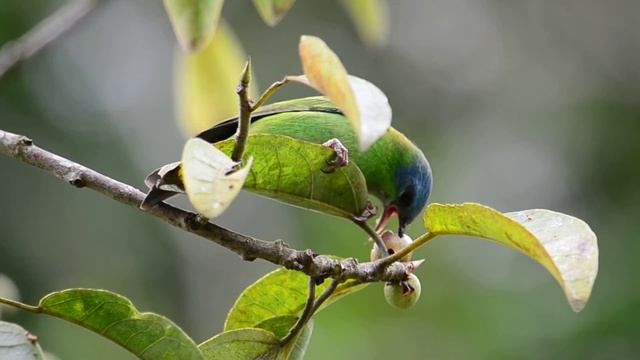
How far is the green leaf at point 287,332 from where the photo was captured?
160cm

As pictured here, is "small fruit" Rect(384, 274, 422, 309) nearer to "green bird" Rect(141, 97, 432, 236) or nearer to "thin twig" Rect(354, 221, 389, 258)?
"thin twig" Rect(354, 221, 389, 258)

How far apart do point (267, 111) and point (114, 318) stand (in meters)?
0.82

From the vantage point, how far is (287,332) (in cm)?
162

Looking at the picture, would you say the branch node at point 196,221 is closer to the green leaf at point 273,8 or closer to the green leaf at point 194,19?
the green leaf at point 194,19

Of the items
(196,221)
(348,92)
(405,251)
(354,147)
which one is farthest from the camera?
(354,147)

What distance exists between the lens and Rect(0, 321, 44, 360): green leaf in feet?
4.35

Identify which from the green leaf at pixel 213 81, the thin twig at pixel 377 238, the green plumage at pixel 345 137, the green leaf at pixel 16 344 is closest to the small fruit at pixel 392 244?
the thin twig at pixel 377 238

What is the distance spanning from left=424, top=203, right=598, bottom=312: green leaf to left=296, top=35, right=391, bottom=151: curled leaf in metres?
0.24

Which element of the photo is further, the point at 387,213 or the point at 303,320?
the point at 387,213

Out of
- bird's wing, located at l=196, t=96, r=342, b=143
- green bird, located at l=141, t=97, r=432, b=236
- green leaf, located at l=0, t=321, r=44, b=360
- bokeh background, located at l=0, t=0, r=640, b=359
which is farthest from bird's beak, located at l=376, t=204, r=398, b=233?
bokeh background, located at l=0, t=0, r=640, b=359

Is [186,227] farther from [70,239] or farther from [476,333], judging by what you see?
[70,239]

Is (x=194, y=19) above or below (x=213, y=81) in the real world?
above

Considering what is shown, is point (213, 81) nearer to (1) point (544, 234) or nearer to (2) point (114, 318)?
(2) point (114, 318)

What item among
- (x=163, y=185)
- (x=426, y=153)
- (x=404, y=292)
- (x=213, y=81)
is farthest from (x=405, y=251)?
(x=426, y=153)
